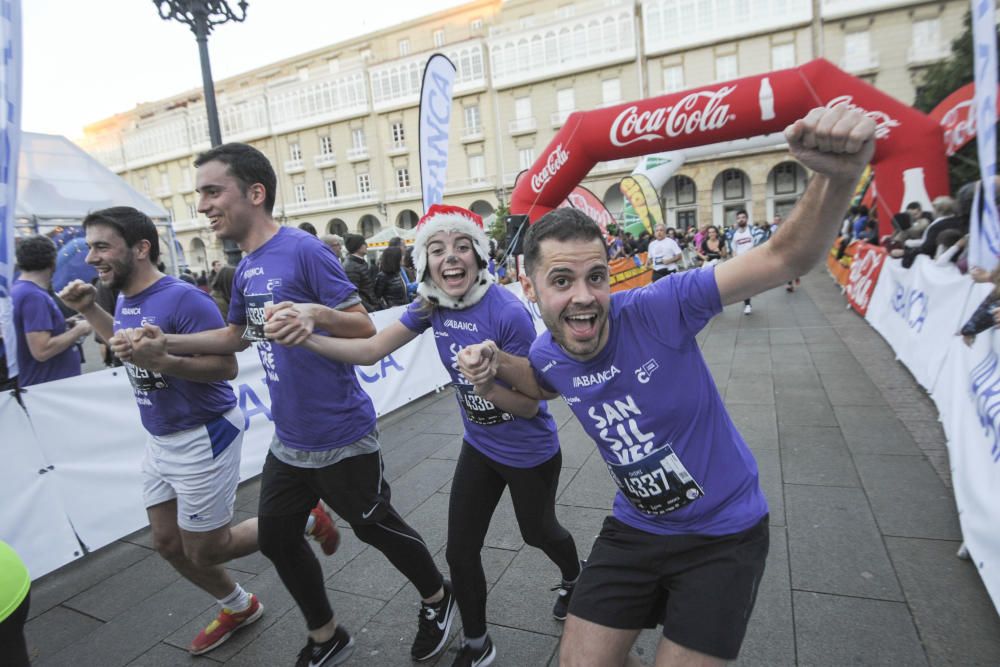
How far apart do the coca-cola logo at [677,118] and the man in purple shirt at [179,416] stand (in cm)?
780

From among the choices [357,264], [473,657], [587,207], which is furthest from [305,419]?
[587,207]

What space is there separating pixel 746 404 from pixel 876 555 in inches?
108

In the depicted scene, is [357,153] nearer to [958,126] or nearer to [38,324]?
[958,126]

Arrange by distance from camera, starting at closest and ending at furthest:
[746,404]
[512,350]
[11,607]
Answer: [11,607] → [512,350] → [746,404]

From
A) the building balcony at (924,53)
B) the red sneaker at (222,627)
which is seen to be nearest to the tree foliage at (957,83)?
the building balcony at (924,53)

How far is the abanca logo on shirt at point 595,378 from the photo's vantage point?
Result: 1705mm

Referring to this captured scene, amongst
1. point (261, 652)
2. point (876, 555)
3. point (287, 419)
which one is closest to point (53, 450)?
point (261, 652)

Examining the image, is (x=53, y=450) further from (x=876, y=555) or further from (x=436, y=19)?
(x=436, y=19)

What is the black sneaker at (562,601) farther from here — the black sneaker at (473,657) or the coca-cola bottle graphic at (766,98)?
the coca-cola bottle graphic at (766,98)

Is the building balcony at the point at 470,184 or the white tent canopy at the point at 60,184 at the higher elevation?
the building balcony at the point at 470,184

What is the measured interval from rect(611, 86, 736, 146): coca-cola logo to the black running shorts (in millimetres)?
7935

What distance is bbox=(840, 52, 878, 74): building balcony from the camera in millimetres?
30734

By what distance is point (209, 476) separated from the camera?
2508 mm

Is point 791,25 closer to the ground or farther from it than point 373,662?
farther from it
